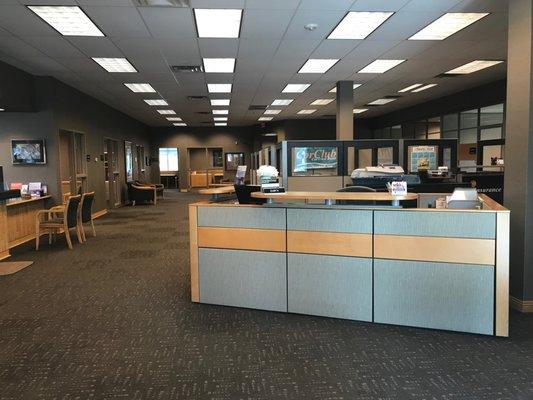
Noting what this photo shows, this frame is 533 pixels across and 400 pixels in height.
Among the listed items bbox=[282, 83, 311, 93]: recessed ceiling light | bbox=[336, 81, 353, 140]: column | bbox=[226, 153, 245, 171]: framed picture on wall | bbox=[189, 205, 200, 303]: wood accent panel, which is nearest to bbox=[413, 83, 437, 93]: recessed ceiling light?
bbox=[336, 81, 353, 140]: column

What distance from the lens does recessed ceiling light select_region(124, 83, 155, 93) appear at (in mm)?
8586

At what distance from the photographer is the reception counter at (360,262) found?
2.98 meters

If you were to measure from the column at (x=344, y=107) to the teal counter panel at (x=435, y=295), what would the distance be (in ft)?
19.3

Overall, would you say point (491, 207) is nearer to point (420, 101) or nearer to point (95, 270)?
point (95, 270)

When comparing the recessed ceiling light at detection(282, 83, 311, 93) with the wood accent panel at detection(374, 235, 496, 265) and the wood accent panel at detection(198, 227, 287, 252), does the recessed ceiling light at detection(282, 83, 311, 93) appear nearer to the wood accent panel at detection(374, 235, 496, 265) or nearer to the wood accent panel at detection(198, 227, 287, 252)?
the wood accent panel at detection(198, 227, 287, 252)

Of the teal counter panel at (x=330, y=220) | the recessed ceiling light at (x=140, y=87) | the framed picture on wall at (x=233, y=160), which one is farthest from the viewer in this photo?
the framed picture on wall at (x=233, y=160)

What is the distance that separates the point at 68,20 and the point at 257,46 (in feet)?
8.37

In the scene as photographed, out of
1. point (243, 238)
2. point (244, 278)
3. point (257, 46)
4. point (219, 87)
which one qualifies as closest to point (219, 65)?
point (257, 46)

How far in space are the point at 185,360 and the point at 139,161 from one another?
569 inches

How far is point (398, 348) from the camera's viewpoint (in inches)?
111

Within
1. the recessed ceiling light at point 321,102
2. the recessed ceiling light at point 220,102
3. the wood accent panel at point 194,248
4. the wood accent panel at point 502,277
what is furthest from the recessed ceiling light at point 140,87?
the wood accent panel at point 502,277

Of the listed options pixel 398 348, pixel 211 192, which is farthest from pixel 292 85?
pixel 398 348

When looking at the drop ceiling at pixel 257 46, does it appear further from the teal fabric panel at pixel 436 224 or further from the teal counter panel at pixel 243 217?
the teal fabric panel at pixel 436 224

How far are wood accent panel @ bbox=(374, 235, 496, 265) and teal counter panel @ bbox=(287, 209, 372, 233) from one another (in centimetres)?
17
